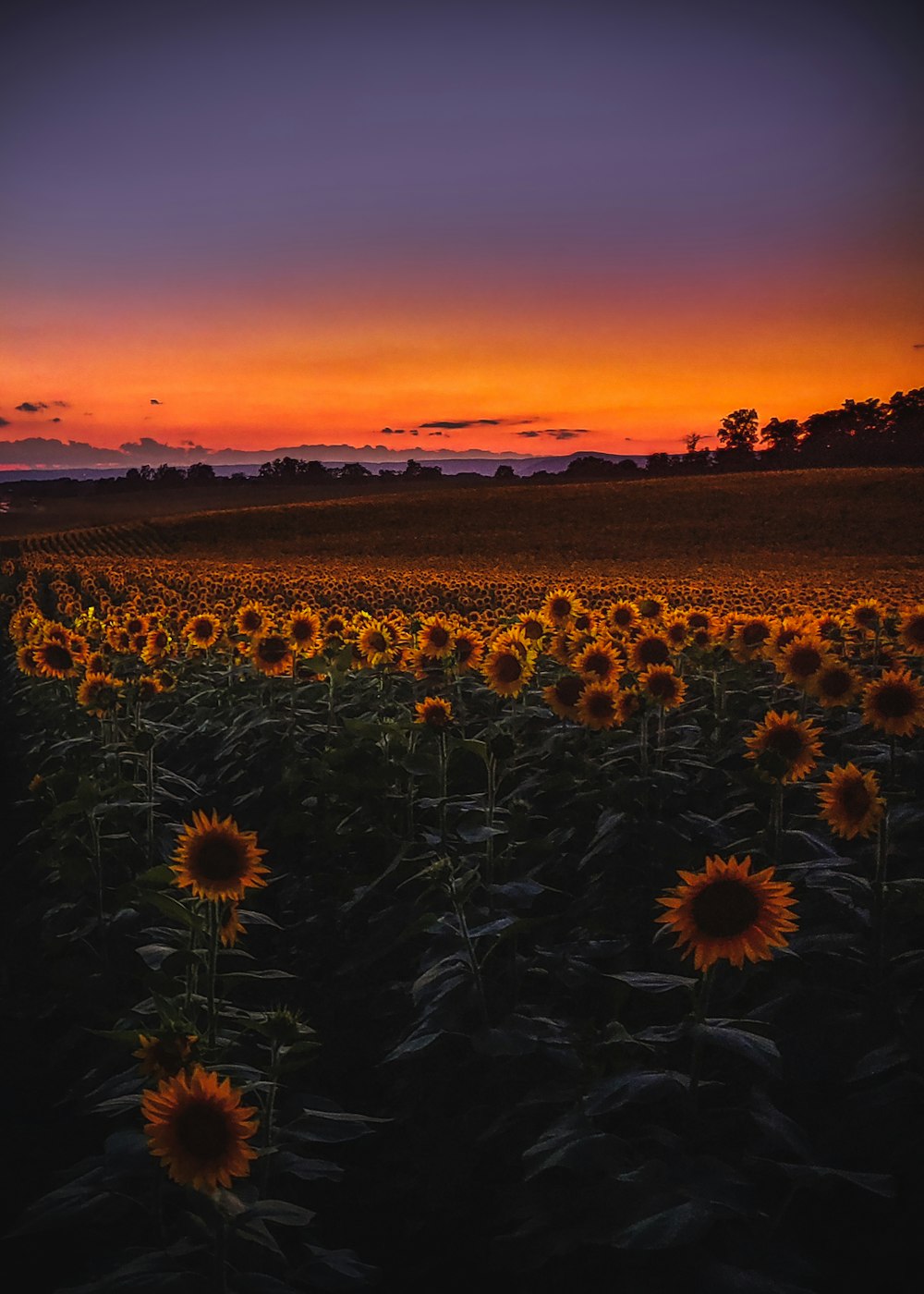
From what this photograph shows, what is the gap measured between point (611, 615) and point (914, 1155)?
16.9ft

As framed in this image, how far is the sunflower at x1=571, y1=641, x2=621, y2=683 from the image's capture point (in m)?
6.04

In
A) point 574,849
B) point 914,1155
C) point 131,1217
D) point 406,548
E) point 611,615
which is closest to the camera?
point 914,1155

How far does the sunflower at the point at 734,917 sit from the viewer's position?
2701 millimetres

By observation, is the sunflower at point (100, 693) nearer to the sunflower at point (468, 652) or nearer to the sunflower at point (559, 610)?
the sunflower at point (468, 652)

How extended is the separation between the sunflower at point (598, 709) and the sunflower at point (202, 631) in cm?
485

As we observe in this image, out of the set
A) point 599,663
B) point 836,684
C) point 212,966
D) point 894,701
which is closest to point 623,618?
point 599,663

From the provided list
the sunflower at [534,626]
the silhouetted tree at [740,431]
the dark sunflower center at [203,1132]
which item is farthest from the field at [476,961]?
the silhouetted tree at [740,431]

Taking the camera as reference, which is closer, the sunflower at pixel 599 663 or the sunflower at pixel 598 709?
the sunflower at pixel 598 709

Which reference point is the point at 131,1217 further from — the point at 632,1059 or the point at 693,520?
the point at 693,520

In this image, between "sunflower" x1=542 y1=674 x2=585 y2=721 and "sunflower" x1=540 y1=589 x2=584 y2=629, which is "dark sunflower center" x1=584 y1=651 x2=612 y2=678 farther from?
"sunflower" x1=540 y1=589 x2=584 y2=629

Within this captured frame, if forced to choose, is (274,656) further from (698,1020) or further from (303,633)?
(698,1020)

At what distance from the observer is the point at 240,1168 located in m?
2.35

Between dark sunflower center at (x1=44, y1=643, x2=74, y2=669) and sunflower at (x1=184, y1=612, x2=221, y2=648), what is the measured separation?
67.8 inches

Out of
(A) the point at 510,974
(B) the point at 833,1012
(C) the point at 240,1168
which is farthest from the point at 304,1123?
(B) the point at 833,1012
